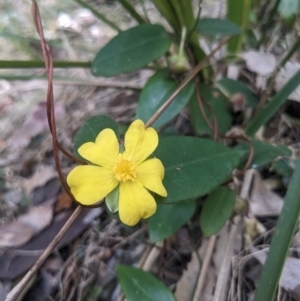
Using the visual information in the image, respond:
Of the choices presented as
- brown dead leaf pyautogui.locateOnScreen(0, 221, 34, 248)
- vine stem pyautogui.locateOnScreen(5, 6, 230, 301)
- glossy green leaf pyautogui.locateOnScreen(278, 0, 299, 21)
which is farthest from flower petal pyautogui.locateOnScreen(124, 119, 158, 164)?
glossy green leaf pyautogui.locateOnScreen(278, 0, 299, 21)

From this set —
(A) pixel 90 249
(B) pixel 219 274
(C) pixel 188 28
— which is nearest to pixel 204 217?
(B) pixel 219 274

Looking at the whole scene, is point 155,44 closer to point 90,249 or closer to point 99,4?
point 90,249

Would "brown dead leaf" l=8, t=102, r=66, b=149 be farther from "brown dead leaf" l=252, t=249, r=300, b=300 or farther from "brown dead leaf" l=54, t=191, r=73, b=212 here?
"brown dead leaf" l=252, t=249, r=300, b=300

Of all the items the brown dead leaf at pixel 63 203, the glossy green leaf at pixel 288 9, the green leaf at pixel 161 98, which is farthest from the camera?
the glossy green leaf at pixel 288 9

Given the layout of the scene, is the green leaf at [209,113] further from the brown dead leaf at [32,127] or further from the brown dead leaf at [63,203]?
the brown dead leaf at [32,127]

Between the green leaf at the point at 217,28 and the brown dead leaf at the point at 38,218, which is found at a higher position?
the green leaf at the point at 217,28

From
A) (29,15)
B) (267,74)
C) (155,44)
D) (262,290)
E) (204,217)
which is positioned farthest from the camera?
(29,15)

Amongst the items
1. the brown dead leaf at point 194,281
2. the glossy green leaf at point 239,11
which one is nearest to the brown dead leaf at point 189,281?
the brown dead leaf at point 194,281

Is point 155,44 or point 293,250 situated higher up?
point 155,44
